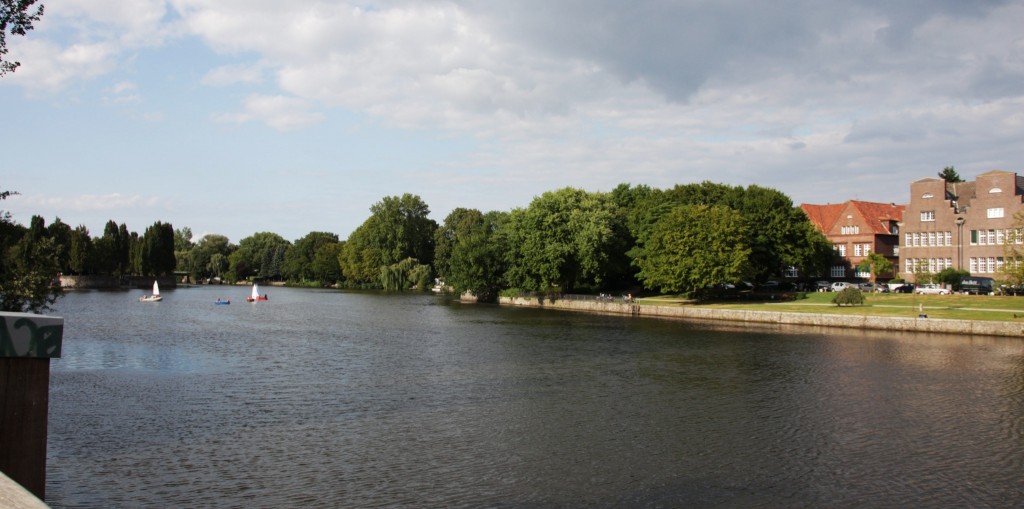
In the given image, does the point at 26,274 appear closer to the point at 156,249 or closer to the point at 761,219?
the point at 761,219

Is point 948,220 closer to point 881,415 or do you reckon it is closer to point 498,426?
point 881,415

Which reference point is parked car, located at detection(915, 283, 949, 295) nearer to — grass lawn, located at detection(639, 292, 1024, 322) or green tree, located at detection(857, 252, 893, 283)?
grass lawn, located at detection(639, 292, 1024, 322)

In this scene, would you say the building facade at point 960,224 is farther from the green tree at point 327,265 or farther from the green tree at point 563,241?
the green tree at point 327,265

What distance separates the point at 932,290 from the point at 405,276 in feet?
300

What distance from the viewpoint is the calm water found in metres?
15.9

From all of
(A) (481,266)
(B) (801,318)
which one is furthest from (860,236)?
(A) (481,266)

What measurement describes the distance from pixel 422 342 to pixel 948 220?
6864 centimetres

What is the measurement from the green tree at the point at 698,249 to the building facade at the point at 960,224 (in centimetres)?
1934

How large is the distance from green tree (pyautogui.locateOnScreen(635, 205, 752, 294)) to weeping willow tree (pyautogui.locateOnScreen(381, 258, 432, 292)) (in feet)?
219

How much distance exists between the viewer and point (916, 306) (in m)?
60.2

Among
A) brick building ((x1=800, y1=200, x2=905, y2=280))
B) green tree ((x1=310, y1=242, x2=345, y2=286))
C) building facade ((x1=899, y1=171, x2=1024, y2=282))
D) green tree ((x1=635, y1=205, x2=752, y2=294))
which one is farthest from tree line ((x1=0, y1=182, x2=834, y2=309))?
green tree ((x1=310, y1=242, x2=345, y2=286))

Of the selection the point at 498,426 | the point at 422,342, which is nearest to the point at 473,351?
the point at 422,342

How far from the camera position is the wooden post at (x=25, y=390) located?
7.79 m

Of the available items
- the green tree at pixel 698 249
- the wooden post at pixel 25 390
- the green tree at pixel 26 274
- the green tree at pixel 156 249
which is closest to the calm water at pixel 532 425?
the green tree at pixel 26 274
